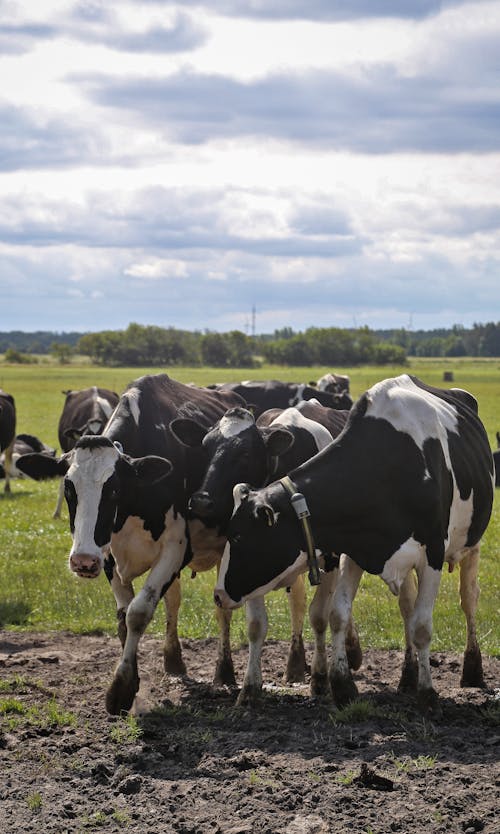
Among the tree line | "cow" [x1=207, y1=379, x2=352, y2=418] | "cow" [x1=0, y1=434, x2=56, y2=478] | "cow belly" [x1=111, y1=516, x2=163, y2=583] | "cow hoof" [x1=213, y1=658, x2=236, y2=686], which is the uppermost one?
the tree line

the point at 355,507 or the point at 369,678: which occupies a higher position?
the point at 355,507

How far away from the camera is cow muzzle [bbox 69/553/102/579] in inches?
297

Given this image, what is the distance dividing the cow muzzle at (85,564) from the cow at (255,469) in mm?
962

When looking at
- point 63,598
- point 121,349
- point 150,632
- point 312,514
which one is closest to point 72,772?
point 312,514

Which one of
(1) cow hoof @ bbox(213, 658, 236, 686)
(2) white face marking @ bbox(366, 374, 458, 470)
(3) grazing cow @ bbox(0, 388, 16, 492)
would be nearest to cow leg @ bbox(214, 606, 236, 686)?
(1) cow hoof @ bbox(213, 658, 236, 686)

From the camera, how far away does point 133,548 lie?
893 cm

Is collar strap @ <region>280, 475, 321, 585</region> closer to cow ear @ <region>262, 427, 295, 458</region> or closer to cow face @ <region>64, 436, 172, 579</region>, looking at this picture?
cow ear @ <region>262, 427, 295, 458</region>

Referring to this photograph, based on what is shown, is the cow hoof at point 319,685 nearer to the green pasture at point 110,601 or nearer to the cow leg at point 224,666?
the cow leg at point 224,666

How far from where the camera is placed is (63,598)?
12562 mm

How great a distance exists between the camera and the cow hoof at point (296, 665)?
926cm

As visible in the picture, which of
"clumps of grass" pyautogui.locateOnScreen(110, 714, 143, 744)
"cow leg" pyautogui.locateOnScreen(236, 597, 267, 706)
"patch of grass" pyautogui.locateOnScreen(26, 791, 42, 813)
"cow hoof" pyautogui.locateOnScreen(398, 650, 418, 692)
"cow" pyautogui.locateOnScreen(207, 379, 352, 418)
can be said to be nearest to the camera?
"patch of grass" pyautogui.locateOnScreen(26, 791, 42, 813)

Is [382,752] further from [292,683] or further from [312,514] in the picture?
[292,683]

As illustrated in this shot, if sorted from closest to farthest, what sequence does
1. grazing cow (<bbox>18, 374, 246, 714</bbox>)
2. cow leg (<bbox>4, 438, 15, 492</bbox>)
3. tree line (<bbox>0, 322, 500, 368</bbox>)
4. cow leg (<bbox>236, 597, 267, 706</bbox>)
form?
1. grazing cow (<bbox>18, 374, 246, 714</bbox>)
2. cow leg (<bbox>236, 597, 267, 706</bbox>)
3. cow leg (<bbox>4, 438, 15, 492</bbox>)
4. tree line (<bbox>0, 322, 500, 368</bbox>)

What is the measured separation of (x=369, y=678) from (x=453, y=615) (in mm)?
2711
